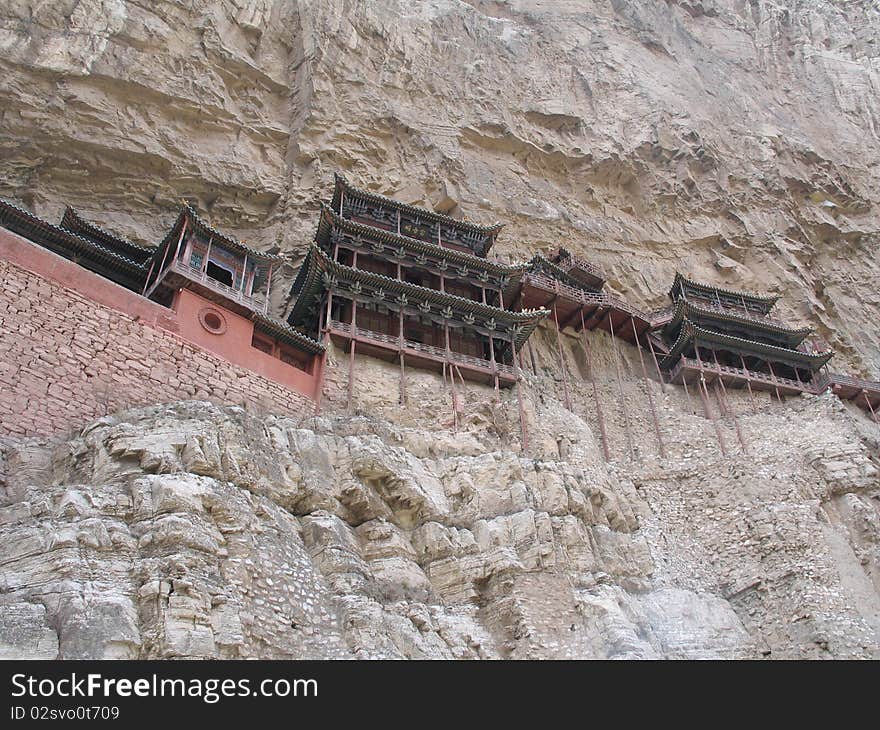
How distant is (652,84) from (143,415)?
100 ft

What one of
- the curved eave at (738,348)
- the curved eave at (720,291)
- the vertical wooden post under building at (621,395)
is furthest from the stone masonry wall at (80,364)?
the curved eave at (720,291)

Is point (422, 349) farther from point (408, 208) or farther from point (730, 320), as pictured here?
point (730, 320)

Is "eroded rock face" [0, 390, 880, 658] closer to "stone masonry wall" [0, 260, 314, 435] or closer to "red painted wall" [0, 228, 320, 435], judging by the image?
"stone masonry wall" [0, 260, 314, 435]

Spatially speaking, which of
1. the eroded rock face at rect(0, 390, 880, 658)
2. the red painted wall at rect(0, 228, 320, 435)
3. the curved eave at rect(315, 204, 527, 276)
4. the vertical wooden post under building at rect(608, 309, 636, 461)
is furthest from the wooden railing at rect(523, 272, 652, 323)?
the red painted wall at rect(0, 228, 320, 435)

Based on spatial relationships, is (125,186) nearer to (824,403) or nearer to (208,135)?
(208,135)

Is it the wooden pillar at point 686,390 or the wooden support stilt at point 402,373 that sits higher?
the wooden pillar at point 686,390

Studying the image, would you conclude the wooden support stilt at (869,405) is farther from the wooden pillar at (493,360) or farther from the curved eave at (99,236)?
the curved eave at (99,236)

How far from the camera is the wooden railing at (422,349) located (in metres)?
21.3

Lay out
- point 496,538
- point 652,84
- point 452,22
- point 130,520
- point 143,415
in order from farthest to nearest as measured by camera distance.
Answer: point 652,84 < point 452,22 < point 496,538 < point 143,415 < point 130,520

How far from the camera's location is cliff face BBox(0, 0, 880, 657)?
1238cm

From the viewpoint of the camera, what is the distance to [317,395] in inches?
765

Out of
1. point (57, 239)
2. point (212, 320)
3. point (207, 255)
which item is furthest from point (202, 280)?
point (57, 239)

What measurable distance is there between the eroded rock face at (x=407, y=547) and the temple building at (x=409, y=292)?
11.1 feet

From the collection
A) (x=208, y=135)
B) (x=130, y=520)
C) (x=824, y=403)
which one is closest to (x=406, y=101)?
(x=208, y=135)
